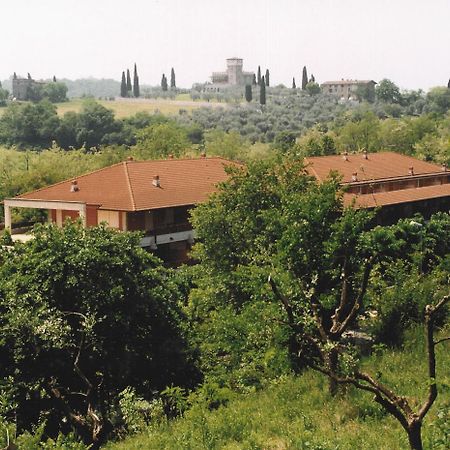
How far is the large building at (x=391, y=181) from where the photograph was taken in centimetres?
4647

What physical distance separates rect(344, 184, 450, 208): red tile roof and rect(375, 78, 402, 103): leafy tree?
143 metres

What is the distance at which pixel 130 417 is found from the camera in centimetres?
1639

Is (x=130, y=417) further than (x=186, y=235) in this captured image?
No

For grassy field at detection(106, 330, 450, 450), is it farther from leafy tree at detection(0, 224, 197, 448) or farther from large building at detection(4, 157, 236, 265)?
large building at detection(4, 157, 236, 265)

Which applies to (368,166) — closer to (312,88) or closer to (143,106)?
(143,106)

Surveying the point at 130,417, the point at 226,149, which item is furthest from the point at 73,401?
the point at 226,149

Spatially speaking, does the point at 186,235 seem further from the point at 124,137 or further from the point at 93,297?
A: the point at 124,137

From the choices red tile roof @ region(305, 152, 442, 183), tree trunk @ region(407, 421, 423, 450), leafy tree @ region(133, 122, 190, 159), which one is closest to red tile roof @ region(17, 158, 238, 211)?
red tile roof @ region(305, 152, 442, 183)

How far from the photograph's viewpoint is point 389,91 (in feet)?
625

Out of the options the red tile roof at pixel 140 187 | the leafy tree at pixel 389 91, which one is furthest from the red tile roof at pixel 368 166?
the leafy tree at pixel 389 91

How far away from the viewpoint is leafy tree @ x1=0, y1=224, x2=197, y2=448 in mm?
17266

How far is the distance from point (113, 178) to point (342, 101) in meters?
167

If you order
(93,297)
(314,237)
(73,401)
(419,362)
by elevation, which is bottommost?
(73,401)

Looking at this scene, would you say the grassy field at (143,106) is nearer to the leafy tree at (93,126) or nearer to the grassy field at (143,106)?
the grassy field at (143,106)
